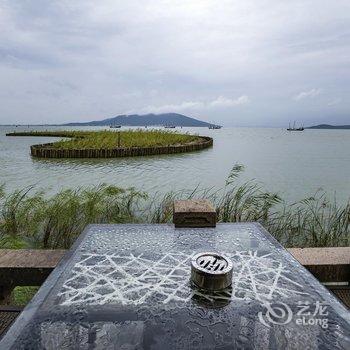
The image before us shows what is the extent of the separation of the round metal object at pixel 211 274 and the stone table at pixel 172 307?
0.05 m

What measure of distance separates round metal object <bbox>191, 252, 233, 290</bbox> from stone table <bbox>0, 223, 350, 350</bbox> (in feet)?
0.15

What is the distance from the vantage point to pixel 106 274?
2.23m

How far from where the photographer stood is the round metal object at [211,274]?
78.7 inches

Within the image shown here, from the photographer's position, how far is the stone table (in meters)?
1.58

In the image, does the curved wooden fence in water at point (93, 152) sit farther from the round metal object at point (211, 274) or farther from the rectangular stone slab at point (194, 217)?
the round metal object at point (211, 274)

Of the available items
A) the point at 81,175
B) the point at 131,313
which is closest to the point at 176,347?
the point at 131,313

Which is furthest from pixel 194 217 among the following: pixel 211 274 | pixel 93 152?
pixel 93 152

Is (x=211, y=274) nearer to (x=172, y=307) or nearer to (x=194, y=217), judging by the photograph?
(x=172, y=307)

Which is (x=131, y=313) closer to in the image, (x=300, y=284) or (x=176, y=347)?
(x=176, y=347)

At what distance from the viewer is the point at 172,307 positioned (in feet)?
6.02

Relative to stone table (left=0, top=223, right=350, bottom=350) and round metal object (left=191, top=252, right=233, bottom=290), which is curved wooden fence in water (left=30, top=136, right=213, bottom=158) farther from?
round metal object (left=191, top=252, right=233, bottom=290)

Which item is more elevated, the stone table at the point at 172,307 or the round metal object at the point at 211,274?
the round metal object at the point at 211,274

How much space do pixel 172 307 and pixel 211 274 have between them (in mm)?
307

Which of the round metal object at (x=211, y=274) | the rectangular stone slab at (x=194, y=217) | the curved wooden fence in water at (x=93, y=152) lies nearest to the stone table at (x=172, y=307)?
the round metal object at (x=211, y=274)
